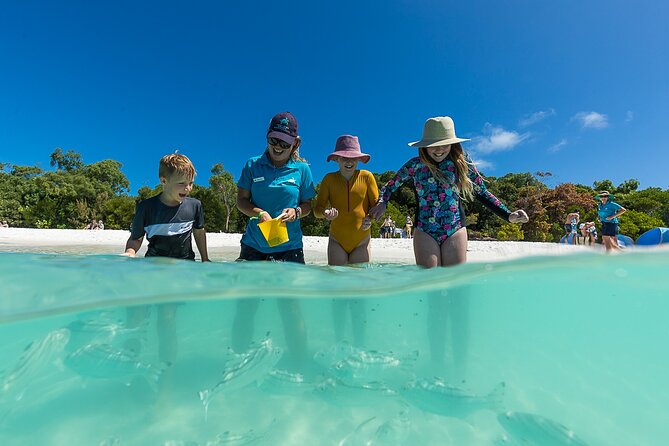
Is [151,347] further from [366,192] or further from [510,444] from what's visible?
[510,444]

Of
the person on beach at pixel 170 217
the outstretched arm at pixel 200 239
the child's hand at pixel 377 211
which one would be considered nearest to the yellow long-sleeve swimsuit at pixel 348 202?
the child's hand at pixel 377 211

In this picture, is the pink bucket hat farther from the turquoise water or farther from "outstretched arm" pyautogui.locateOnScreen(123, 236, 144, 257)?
"outstretched arm" pyautogui.locateOnScreen(123, 236, 144, 257)

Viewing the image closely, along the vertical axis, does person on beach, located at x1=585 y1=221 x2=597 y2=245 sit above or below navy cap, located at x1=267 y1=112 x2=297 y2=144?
below

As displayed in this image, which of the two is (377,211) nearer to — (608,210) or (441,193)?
(441,193)

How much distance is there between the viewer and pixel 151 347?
191 inches

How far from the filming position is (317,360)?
178 inches

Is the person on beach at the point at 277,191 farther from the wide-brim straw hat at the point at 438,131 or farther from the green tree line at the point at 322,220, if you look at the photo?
the green tree line at the point at 322,220

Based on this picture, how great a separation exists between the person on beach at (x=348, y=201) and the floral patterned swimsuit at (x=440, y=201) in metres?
0.52

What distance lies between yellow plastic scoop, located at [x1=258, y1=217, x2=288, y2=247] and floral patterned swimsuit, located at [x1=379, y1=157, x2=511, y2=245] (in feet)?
3.72

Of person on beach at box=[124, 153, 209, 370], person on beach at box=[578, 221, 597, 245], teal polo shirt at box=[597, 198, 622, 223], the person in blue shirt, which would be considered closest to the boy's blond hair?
person on beach at box=[124, 153, 209, 370]

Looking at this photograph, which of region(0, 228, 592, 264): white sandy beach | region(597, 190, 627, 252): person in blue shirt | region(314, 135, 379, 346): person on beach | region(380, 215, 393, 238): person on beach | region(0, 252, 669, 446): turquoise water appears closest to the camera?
region(0, 252, 669, 446): turquoise water

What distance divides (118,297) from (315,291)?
7.32ft

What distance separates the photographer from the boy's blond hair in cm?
348

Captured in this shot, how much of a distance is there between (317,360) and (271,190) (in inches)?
89.4
